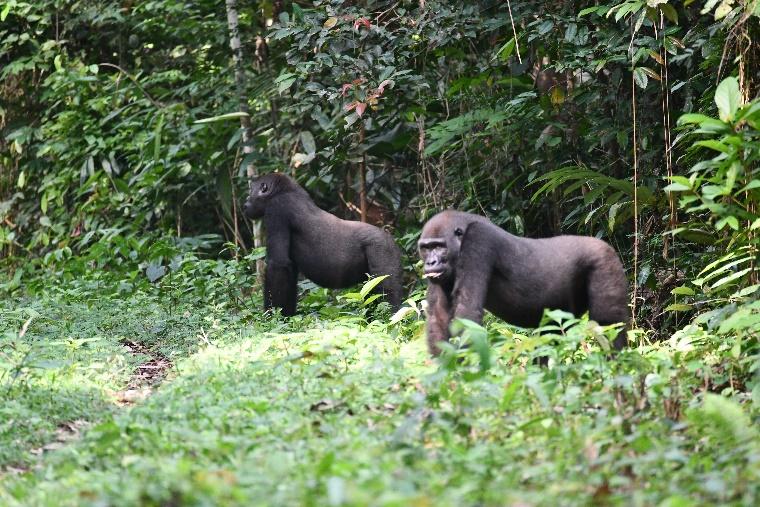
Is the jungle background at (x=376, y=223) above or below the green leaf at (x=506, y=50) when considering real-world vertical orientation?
below

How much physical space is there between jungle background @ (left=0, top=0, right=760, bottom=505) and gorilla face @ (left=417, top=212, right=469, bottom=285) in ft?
1.48

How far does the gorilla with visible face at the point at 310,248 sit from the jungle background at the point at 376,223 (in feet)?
1.01

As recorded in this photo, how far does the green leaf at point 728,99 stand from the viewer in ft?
18.8

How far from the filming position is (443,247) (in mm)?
6277

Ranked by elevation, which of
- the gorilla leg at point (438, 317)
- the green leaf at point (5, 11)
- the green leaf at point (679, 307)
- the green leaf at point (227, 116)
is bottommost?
the green leaf at point (679, 307)

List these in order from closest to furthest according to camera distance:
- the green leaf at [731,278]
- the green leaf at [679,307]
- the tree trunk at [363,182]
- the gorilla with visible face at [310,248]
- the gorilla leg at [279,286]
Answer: the green leaf at [731,278], the green leaf at [679,307], the gorilla with visible face at [310,248], the gorilla leg at [279,286], the tree trunk at [363,182]

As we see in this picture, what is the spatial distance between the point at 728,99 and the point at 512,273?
1.55 meters

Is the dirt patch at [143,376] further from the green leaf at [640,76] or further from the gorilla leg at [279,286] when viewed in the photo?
the green leaf at [640,76]

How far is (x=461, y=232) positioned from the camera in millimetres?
6324

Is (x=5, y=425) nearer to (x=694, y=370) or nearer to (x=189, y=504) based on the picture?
(x=189, y=504)

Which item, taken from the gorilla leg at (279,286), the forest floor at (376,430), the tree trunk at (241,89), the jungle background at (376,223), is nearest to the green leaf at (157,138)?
the jungle background at (376,223)

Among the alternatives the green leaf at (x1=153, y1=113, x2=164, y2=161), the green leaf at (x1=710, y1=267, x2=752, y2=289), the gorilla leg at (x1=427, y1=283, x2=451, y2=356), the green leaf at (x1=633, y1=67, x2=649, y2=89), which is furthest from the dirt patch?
the green leaf at (x1=153, y1=113, x2=164, y2=161)

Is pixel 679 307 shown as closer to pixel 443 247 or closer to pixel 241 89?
pixel 443 247

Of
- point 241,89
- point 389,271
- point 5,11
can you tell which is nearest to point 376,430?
point 389,271
